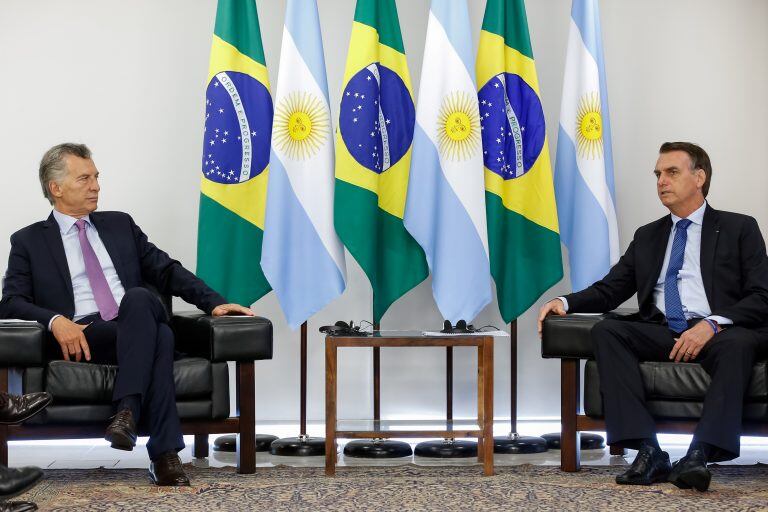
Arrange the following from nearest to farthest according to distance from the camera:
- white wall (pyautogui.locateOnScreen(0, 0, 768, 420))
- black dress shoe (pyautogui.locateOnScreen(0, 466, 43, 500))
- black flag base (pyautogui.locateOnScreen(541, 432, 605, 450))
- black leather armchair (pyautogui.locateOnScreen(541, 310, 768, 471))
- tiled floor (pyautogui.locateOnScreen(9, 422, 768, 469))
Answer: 1. black dress shoe (pyautogui.locateOnScreen(0, 466, 43, 500))
2. black leather armchair (pyautogui.locateOnScreen(541, 310, 768, 471))
3. tiled floor (pyautogui.locateOnScreen(9, 422, 768, 469))
4. black flag base (pyautogui.locateOnScreen(541, 432, 605, 450))
5. white wall (pyautogui.locateOnScreen(0, 0, 768, 420))

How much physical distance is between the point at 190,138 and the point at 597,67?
6.64 feet

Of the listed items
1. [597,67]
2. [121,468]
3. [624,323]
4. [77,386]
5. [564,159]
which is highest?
[597,67]

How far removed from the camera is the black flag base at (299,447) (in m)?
4.15

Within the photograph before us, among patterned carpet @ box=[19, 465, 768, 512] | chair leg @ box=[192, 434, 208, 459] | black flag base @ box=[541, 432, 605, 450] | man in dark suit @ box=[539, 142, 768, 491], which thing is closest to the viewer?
patterned carpet @ box=[19, 465, 768, 512]

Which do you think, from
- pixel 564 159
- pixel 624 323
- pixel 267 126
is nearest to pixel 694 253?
pixel 624 323

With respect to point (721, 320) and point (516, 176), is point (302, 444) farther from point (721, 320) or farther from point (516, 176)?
point (721, 320)

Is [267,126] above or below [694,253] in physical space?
above

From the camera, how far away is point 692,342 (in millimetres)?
3430

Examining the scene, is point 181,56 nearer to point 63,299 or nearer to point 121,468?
point 63,299

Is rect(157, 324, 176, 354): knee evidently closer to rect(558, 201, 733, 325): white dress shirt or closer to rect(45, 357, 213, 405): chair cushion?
rect(45, 357, 213, 405): chair cushion

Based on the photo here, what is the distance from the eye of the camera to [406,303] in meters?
4.94

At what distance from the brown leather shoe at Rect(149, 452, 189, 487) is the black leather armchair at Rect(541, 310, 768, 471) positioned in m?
1.40

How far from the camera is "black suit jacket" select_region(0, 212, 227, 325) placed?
3646mm

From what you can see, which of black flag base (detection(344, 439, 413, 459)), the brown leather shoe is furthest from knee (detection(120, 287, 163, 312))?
black flag base (detection(344, 439, 413, 459))
